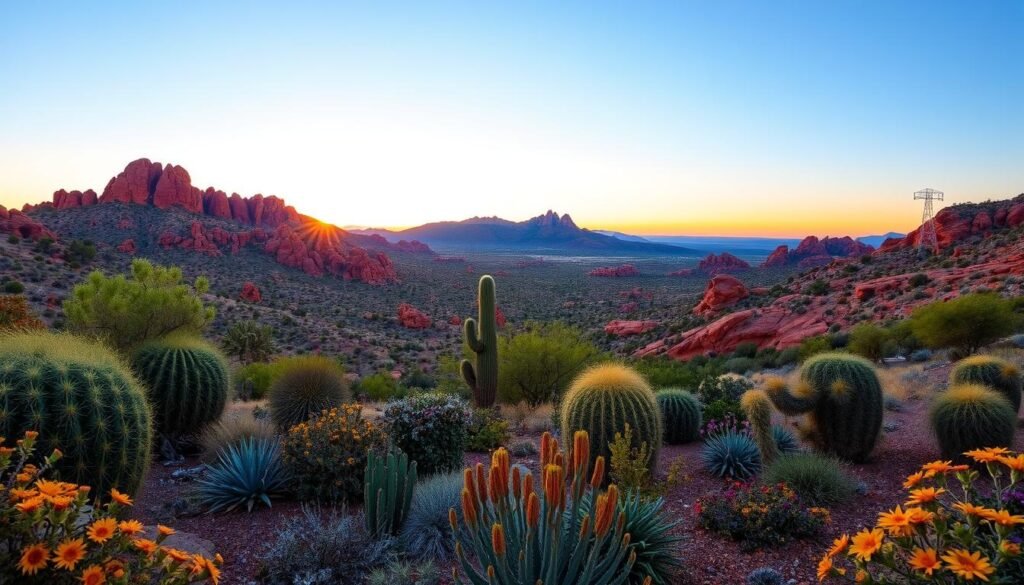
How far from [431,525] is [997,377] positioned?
27.9 ft

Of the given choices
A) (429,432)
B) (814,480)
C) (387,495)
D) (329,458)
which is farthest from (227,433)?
(814,480)

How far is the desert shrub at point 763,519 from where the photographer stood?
582 cm

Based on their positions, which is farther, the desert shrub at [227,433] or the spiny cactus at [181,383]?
the spiny cactus at [181,383]

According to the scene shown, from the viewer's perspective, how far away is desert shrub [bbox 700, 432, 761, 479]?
322 inches

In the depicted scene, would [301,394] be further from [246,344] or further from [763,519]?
[246,344]

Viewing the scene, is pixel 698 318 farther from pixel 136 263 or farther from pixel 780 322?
pixel 136 263

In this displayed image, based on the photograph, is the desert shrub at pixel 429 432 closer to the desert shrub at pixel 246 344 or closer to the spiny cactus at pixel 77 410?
the spiny cactus at pixel 77 410

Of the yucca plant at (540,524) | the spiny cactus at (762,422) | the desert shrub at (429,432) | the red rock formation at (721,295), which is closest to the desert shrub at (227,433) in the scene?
the desert shrub at (429,432)

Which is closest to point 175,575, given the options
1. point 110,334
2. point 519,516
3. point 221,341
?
point 519,516

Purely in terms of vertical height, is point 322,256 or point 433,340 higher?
point 322,256

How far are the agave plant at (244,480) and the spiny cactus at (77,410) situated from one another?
3.58 ft

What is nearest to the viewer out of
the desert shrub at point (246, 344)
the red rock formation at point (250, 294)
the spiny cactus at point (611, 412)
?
the spiny cactus at point (611, 412)

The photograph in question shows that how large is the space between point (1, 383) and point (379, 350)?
1099 inches

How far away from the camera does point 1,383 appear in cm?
529
